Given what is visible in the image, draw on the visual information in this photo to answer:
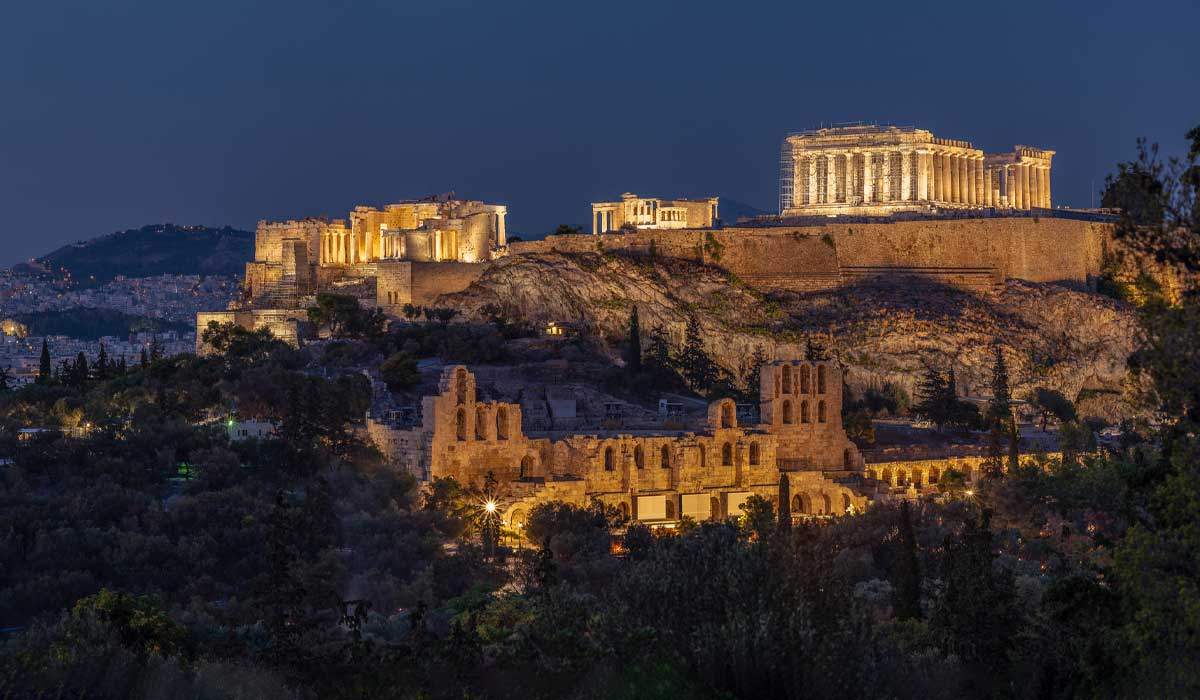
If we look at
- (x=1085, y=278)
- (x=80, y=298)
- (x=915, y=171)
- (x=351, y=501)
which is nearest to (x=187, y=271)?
(x=80, y=298)

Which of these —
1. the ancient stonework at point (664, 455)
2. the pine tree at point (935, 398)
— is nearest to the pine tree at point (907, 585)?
the ancient stonework at point (664, 455)

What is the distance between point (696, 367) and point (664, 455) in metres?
15.6

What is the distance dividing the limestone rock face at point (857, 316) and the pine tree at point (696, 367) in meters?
2.12

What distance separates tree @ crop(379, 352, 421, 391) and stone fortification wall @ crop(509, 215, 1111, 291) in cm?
1909

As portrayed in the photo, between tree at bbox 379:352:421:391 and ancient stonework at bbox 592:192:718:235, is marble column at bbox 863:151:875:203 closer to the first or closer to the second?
ancient stonework at bbox 592:192:718:235

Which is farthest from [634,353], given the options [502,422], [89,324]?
[89,324]

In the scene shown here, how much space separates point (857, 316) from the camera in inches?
2450

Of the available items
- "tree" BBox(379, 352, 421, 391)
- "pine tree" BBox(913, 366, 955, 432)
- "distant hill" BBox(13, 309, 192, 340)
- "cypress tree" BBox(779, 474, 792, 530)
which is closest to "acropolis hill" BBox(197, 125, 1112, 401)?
"pine tree" BBox(913, 366, 955, 432)

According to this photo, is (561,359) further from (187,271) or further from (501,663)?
(187,271)

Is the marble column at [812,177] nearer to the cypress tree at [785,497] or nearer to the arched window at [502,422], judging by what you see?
the cypress tree at [785,497]

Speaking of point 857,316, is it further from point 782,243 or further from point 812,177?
point 812,177

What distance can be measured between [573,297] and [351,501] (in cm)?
2789

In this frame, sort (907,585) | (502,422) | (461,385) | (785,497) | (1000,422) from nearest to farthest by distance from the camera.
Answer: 1. (907,585)
2. (785,497)
3. (461,385)
4. (502,422)
5. (1000,422)

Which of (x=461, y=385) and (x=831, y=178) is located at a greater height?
(x=831, y=178)
